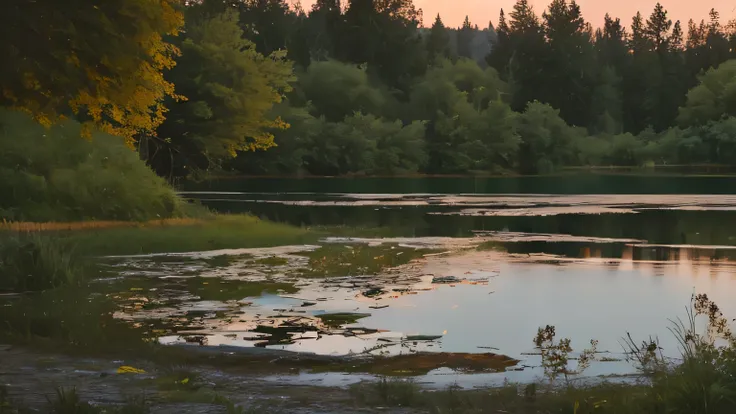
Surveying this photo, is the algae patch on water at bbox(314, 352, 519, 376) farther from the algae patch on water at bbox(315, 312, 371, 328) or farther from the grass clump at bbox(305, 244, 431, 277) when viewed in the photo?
the grass clump at bbox(305, 244, 431, 277)

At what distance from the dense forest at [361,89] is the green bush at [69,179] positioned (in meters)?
1.63

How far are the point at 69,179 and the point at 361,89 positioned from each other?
94.9 metres

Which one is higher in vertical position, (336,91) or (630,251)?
(336,91)

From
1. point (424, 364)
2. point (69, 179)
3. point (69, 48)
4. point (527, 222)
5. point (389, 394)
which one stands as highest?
point (69, 48)

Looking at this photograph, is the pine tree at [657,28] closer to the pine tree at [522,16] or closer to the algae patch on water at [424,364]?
the pine tree at [522,16]

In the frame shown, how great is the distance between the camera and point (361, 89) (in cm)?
13225

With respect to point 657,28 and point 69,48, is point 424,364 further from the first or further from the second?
point 657,28

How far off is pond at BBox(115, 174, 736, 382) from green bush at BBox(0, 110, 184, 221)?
7.20 m

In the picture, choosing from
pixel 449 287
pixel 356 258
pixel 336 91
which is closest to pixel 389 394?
pixel 449 287

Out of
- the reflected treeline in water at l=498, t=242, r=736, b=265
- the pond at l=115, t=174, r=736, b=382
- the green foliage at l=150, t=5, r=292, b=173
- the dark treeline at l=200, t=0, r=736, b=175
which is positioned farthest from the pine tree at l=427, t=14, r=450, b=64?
the reflected treeline in water at l=498, t=242, r=736, b=265

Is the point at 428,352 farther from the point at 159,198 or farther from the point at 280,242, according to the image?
the point at 159,198

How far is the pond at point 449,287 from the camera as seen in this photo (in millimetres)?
16766

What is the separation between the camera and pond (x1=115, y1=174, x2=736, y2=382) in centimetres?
1677

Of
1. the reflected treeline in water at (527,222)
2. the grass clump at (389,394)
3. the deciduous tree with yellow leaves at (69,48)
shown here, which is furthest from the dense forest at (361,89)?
the grass clump at (389,394)
